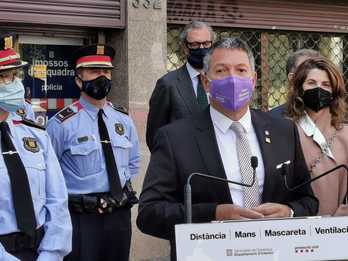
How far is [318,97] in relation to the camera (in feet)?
13.2

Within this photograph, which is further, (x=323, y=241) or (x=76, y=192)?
(x=76, y=192)

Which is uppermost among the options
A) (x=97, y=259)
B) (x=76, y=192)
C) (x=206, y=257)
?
(x=206, y=257)

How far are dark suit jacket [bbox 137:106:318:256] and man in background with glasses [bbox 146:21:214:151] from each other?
2041mm

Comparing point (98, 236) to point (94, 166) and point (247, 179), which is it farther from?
point (247, 179)

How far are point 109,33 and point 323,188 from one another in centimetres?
404

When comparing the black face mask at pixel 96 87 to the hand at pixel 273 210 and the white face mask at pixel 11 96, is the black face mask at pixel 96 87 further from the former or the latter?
the hand at pixel 273 210

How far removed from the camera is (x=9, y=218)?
11.2ft

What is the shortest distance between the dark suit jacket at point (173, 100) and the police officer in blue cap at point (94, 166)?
1.06 feet

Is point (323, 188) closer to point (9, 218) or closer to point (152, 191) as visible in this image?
point (152, 191)

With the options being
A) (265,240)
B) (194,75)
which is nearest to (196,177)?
(265,240)

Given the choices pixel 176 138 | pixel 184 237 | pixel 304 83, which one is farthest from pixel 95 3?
pixel 184 237

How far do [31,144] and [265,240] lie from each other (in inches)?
64.9

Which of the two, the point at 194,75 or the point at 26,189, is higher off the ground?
the point at 194,75

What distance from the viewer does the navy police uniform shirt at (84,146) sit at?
5000mm
